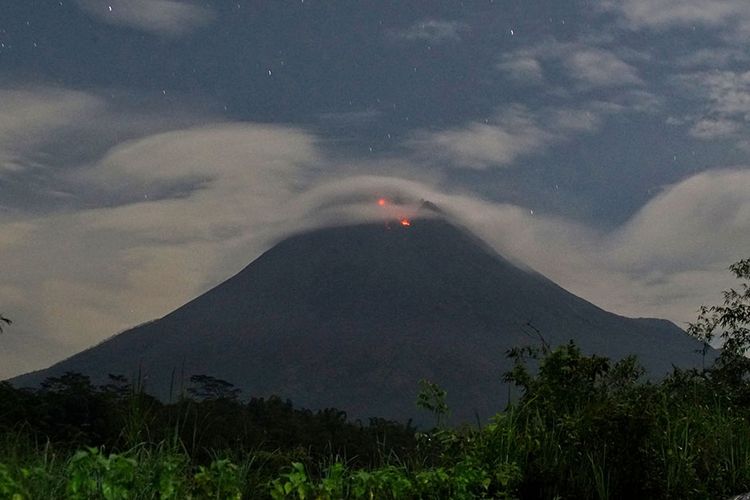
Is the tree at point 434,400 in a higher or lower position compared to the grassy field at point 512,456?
higher

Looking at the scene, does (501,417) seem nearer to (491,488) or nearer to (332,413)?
(491,488)

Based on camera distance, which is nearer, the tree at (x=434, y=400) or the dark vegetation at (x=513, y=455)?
the dark vegetation at (x=513, y=455)

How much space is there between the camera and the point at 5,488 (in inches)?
234

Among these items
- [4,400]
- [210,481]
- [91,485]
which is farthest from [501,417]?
[4,400]

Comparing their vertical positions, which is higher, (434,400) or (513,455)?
(434,400)

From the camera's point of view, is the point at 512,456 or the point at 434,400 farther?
the point at 434,400

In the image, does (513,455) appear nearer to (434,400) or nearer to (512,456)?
(512,456)

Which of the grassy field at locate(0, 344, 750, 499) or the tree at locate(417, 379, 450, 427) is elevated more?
the tree at locate(417, 379, 450, 427)

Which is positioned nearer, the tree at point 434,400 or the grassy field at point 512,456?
the grassy field at point 512,456

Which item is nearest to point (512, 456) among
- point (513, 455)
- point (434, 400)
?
point (513, 455)

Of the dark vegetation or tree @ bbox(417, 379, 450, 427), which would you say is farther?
tree @ bbox(417, 379, 450, 427)

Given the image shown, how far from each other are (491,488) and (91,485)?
3822mm

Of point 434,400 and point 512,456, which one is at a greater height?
point 434,400

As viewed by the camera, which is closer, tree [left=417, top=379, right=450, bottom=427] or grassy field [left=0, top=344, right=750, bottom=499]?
grassy field [left=0, top=344, right=750, bottom=499]
